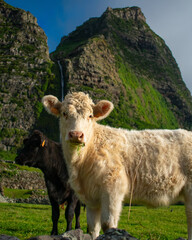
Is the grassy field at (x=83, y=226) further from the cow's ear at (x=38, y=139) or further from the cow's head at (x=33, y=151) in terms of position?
the cow's ear at (x=38, y=139)

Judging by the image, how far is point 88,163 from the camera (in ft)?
18.1

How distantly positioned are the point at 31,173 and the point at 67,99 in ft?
173

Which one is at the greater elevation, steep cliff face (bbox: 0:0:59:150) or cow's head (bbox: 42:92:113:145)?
steep cliff face (bbox: 0:0:59:150)

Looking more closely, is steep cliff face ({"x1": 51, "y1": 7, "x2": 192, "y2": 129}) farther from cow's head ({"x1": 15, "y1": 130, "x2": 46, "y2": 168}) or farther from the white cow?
the white cow

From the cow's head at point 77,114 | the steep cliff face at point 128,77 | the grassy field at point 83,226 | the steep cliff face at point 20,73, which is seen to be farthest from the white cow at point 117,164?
the steep cliff face at point 128,77

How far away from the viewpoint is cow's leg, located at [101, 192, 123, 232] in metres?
4.82

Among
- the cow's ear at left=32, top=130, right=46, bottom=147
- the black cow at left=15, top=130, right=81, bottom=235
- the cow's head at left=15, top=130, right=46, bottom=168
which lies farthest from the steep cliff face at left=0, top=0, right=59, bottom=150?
the cow's ear at left=32, top=130, right=46, bottom=147

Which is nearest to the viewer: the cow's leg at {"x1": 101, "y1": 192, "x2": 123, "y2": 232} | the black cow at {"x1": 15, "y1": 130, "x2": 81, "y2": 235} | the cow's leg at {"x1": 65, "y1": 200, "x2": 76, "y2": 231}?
the cow's leg at {"x1": 101, "y1": 192, "x2": 123, "y2": 232}

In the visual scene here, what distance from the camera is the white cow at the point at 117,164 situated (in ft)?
17.0

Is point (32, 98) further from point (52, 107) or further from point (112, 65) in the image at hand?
point (52, 107)

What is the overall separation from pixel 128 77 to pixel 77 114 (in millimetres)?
151989

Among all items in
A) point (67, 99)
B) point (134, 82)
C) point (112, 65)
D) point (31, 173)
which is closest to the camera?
point (67, 99)

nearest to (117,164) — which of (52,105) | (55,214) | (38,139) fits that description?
(52,105)

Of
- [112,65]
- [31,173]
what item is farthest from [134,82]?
[31,173]
